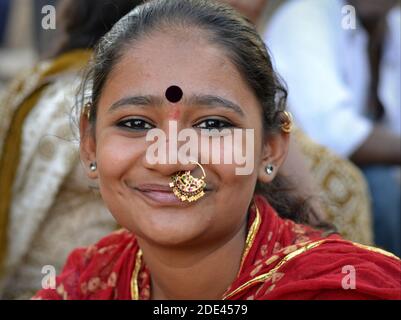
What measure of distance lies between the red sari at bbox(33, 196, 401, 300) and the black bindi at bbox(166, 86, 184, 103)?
1.52ft

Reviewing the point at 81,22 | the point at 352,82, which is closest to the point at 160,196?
the point at 81,22

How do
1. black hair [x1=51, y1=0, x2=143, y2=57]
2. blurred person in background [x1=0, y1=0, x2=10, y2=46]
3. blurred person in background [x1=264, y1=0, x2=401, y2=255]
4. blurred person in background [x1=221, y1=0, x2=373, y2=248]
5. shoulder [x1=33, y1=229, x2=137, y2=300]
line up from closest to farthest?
shoulder [x1=33, y1=229, x2=137, y2=300], blurred person in background [x1=221, y1=0, x2=373, y2=248], black hair [x1=51, y1=0, x2=143, y2=57], blurred person in background [x1=264, y1=0, x2=401, y2=255], blurred person in background [x1=0, y1=0, x2=10, y2=46]

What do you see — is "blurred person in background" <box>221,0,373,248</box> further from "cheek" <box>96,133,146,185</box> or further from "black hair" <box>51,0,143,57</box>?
"cheek" <box>96,133,146,185</box>

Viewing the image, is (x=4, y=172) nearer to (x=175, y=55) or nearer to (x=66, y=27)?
(x=66, y=27)

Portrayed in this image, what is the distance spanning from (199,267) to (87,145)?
1.59 ft

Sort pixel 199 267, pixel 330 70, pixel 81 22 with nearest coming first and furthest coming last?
pixel 199 267 < pixel 81 22 < pixel 330 70

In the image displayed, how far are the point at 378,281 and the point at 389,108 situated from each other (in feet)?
9.01

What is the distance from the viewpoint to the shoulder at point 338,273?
2.04m

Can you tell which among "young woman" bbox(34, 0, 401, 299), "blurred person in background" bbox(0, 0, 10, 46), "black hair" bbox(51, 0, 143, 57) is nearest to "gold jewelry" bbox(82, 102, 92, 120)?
"young woman" bbox(34, 0, 401, 299)

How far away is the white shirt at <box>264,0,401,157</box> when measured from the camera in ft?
14.0

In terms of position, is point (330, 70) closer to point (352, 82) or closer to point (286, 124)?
point (352, 82)

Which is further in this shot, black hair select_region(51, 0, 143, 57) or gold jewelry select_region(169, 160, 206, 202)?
black hair select_region(51, 0, 143, 57)

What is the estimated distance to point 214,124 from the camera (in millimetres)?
2150

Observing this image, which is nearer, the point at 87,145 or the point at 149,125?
the point at 149,125
